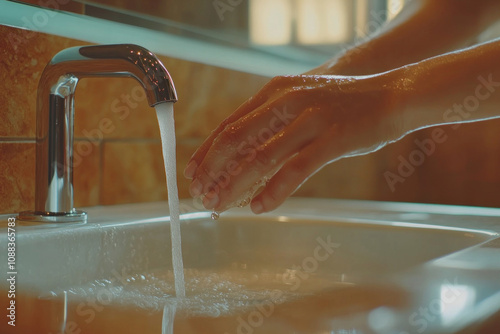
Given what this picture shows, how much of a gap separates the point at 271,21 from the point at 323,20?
0.13 meters

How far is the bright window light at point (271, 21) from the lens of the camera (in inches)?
48.0

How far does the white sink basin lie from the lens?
1.27ft

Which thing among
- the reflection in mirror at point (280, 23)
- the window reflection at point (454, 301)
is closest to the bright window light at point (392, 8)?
the reflection in mirror at point (280, 23)

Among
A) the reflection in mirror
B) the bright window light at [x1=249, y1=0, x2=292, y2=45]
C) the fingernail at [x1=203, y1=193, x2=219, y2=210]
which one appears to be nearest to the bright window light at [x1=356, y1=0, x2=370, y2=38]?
the reflection in mirror

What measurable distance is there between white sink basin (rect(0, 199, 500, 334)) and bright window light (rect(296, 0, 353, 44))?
402 millimetres

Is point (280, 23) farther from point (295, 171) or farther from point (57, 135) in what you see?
point (295, 171)

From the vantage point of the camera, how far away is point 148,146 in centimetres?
95

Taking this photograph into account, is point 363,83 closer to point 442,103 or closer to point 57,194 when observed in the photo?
point 442,103

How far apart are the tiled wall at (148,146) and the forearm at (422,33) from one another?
0.23m

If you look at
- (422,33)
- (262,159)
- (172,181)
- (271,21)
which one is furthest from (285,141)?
(271,21)

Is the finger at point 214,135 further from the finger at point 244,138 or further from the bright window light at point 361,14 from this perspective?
the bright window light at point 361,14

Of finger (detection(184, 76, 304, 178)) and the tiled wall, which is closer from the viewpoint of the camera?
finger (detection(184, 76, 304, 178))

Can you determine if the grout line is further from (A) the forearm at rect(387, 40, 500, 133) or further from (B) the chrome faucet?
(A) the forearm at rect(387, 40, 500, 133)

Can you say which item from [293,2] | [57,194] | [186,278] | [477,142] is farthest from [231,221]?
[293,2]
